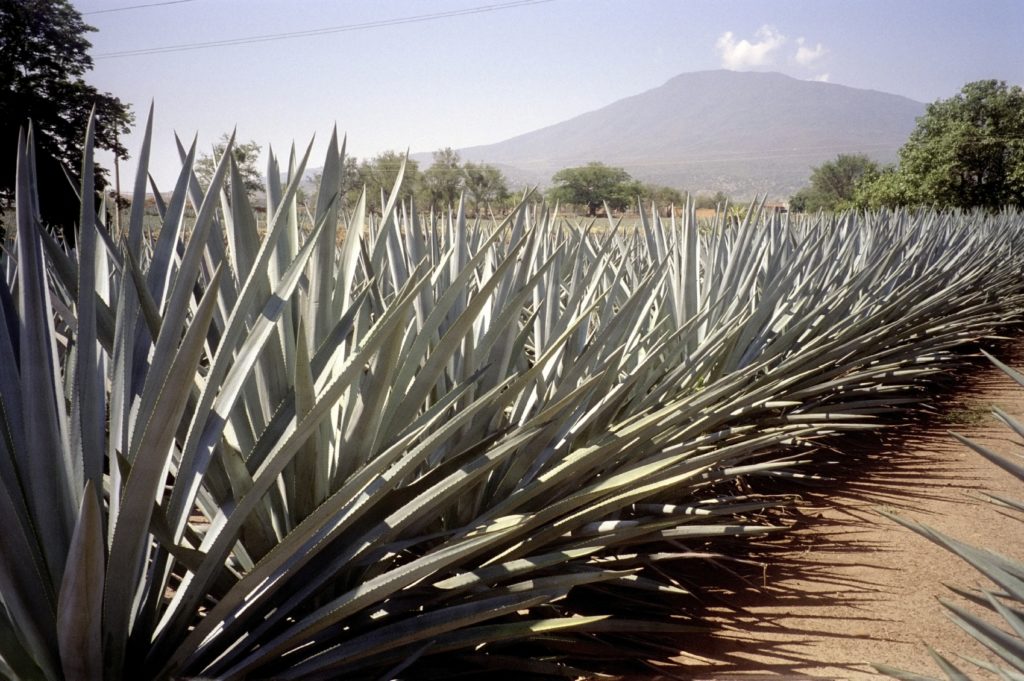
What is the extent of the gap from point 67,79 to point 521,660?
40535 mm

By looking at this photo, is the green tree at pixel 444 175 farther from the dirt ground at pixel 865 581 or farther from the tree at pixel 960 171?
the dirt ground at pixel 865 581

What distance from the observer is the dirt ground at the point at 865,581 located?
194cm

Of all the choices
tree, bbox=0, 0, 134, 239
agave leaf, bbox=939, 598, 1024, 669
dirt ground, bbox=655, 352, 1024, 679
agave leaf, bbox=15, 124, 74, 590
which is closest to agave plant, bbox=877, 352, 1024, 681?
agave leaf, bbox=939, 598, 1024, 669

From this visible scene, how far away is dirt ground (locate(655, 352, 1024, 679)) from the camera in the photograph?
194 cm

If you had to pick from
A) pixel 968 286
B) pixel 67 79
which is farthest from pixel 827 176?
pixel 968 286

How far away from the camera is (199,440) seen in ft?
4.40

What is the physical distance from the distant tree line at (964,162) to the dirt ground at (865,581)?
98.5ft

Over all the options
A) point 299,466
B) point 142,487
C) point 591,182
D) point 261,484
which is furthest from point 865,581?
point 591,182

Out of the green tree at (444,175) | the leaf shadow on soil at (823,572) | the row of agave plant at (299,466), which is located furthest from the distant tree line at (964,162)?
the green tree at (444,175)

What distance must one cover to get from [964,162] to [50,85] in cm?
3796

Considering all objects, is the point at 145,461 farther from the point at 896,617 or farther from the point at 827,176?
the point at 827,176

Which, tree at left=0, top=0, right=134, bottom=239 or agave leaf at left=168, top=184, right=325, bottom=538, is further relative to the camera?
tree at left=0, top=0, right=134, bottom=239

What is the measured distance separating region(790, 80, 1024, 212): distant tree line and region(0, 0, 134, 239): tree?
88.3ft

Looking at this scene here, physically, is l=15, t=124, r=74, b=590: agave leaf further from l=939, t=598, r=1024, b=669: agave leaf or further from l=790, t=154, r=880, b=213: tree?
l=790, t=154, r=880, b=213: tree
